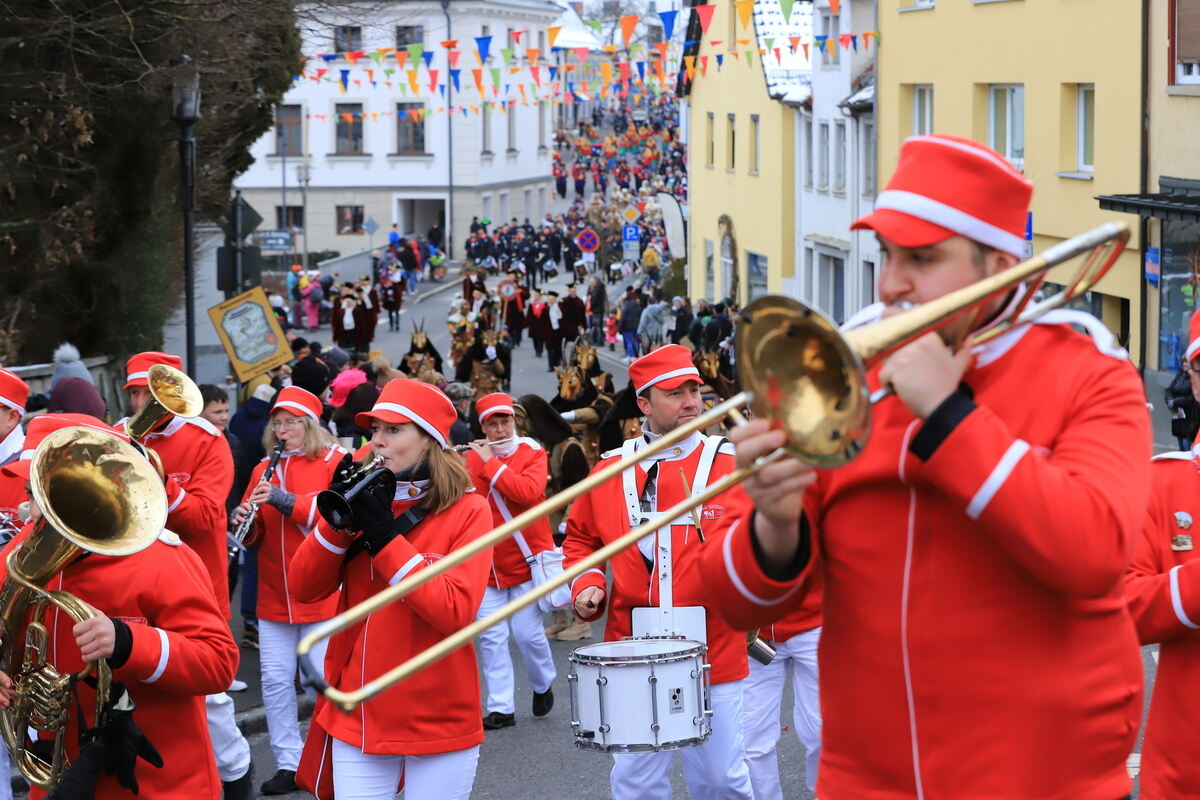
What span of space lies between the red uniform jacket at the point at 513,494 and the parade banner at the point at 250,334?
6.81 m

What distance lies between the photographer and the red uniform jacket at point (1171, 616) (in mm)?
4270

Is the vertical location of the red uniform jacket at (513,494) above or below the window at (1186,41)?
below

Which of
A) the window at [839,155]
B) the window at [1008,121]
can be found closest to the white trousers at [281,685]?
the window at [1008,121]

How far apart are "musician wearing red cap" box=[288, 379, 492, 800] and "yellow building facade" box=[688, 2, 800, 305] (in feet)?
110

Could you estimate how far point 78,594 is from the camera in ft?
15.7

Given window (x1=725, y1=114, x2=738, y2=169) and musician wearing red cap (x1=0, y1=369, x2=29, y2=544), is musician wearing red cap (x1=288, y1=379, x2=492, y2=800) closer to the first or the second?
musician wearing red cap (x1=0, y1=369, x2=29, y2=544)

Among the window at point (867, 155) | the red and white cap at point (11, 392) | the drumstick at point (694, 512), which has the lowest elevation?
the drumstick at point (694, 512)

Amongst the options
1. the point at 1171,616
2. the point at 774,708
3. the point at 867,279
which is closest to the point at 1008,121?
the point at 867,279

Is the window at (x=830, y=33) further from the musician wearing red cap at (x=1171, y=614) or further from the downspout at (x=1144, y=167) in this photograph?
the musician wearing red cap at (x=1171, y=614)

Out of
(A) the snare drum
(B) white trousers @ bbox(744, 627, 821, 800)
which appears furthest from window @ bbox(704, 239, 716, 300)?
(A) the snare drum

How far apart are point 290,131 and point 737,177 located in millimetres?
35628

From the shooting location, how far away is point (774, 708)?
7.31 meters

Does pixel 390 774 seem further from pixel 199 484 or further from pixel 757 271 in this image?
pixel 757 271

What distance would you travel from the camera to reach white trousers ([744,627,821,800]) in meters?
7.20
